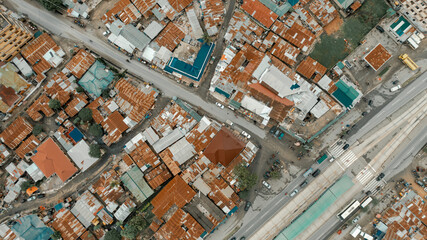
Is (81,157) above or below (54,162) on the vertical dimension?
above

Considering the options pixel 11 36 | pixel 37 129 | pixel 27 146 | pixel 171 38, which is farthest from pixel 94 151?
pixel 11 36

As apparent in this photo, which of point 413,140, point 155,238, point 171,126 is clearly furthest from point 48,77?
point 413,140

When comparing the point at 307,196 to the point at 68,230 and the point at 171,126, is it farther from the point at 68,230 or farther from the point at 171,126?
the point at 68,230

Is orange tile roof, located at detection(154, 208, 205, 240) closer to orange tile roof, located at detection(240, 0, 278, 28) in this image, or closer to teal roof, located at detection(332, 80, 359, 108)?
teal roof, located at detection(332, 80, 359, 108)

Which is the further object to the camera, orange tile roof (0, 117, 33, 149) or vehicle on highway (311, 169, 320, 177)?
orange tile roof (0, 117, 33, 149)

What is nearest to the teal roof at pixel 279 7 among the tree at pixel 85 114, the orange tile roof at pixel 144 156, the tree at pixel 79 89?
the orange tile roof at pixel 144 156

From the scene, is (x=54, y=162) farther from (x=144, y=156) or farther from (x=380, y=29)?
(x=380, y=29)

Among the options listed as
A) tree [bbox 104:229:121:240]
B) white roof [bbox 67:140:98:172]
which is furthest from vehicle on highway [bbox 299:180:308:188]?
white roof [bbox 67:140:98:172]
